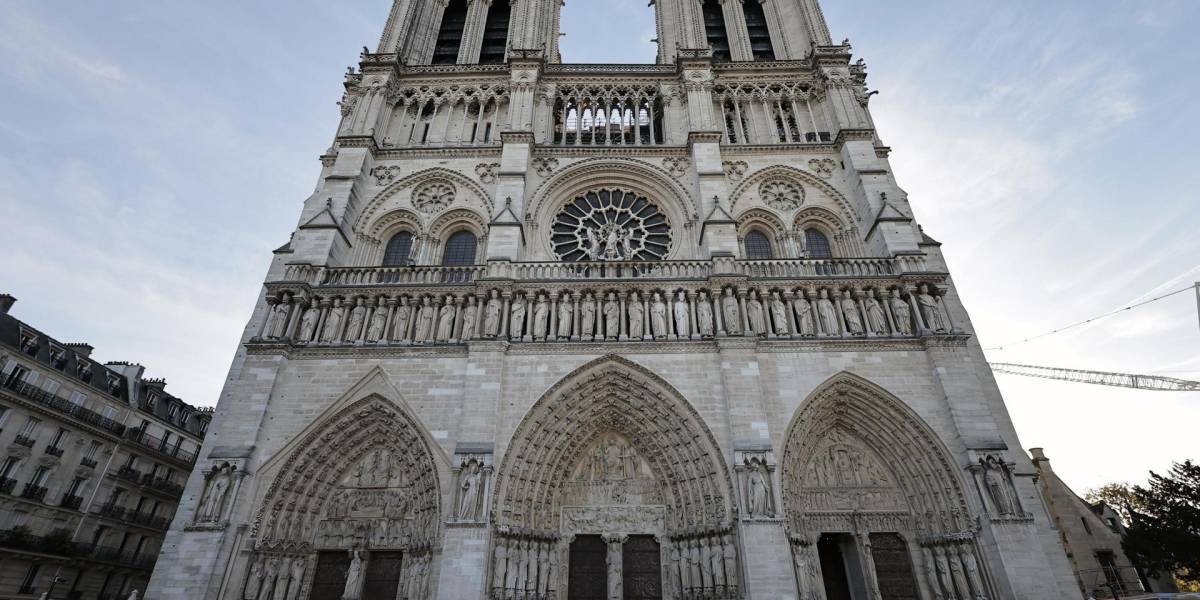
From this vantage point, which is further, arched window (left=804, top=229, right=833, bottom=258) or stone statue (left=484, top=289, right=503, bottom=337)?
arched window (left=804, top=229, right=833, bottom=258)

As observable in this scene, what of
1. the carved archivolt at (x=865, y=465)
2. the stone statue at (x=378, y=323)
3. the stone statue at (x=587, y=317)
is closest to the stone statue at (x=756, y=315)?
the carved archivolt at (x=865, y=465)

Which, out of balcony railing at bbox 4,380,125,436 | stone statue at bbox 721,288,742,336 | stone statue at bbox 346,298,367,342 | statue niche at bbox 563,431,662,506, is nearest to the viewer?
statue niche at bbox 563,431,662,506

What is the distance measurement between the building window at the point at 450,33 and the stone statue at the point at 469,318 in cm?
1120

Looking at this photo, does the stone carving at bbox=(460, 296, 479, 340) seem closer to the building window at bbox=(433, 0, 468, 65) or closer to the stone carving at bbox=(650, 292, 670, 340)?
the stone carving at bbox=(650, 292, 670, 340)

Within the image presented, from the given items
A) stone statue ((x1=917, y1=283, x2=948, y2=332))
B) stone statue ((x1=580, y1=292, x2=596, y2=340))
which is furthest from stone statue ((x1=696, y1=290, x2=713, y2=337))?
stone statue ((x1=917, y1=283, x2=948, y2=332))

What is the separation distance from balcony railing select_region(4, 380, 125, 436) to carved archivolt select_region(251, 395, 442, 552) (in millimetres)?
9989

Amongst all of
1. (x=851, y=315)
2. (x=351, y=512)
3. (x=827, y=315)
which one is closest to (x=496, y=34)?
(x=827, y=315)

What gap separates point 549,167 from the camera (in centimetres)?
1580

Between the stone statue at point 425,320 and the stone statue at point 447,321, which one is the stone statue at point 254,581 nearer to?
the stone statue at point 425,320

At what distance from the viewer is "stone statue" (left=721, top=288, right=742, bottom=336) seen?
462 inches

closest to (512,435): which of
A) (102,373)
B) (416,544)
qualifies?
(416,544)

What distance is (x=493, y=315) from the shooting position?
12000mm

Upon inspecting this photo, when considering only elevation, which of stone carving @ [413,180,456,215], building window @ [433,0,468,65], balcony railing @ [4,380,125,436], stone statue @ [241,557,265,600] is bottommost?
stone statue @ [241,557,265,600]

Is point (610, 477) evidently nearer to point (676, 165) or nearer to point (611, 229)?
point (611, 229)
